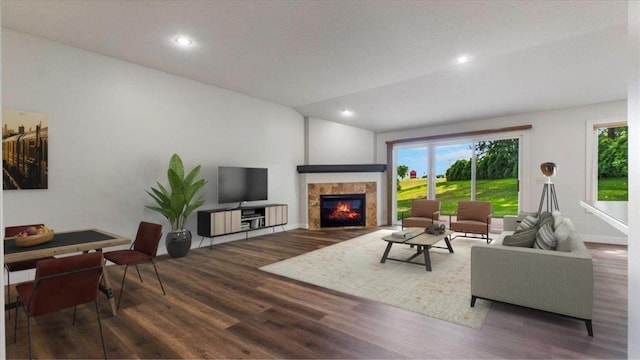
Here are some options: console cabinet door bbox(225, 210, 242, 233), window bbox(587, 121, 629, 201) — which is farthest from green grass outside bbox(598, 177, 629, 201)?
console cabinet door bbox(225, 210, 242, 233)

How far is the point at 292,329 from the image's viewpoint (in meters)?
2.55

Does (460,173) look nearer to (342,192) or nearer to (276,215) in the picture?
(342,192)

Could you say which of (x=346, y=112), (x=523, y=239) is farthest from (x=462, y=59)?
(x=346, y=112)

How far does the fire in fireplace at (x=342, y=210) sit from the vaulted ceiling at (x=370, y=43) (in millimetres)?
2716

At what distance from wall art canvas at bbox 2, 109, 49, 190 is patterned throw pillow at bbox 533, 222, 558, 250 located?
17.9 ft

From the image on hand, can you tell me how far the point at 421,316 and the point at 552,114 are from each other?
5706 mm

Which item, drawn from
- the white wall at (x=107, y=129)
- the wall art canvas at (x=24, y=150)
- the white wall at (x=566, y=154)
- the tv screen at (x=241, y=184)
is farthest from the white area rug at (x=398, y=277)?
the wall art canvas at (x=24, y=150)

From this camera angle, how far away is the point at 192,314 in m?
2.80

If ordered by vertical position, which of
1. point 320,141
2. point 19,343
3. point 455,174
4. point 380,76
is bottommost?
point 19,343

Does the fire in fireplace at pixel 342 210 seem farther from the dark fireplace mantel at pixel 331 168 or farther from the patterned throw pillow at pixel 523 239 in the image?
the patterned throw pillow at pixel 523 239

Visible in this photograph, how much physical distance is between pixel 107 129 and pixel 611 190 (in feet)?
28.2

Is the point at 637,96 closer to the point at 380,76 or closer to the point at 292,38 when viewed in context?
the point at 292,38

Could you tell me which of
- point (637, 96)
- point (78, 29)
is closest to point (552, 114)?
point (637, 96)

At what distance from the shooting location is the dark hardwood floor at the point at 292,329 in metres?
2.25
